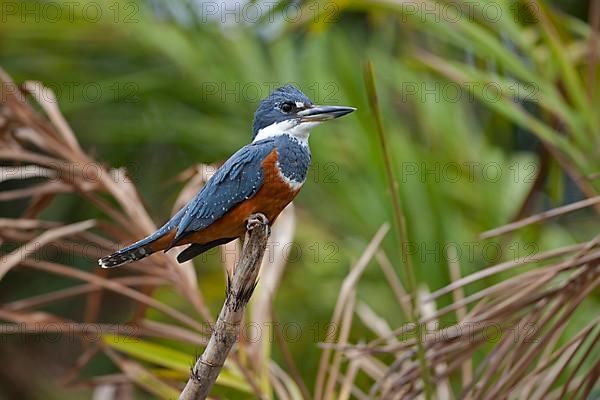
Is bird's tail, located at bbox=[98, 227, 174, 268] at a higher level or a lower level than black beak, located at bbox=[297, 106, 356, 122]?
lower

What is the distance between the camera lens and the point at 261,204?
6.07 ft

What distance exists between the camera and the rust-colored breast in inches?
72.3

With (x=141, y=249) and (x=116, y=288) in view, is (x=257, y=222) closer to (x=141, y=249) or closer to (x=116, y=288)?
(x=141, y=249)

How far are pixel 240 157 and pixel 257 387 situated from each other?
0.51 m

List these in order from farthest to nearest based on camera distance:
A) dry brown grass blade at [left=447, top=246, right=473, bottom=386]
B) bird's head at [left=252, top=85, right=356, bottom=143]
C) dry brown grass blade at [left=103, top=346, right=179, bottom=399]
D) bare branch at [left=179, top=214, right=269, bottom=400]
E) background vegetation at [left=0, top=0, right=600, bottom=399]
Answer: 1. background vegetation at [left=0, top=0, right=600, bottom=399]
2. dry brown grass blade at [left=103, top=346, right=179, bottom=399]
3. dry brown grass blade at [left=447, top=246, right=473, bottom=386]
4. bird's head at [left=252, top=85, right=356, bottom=143]
5. bare branch at [left=179, top=214, right=269, bottom=400]

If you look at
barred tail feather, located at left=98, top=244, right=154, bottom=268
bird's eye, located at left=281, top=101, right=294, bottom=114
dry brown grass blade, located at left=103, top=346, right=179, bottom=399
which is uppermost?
bird's eye, located at left=281, top=101, right=294, bottom=114

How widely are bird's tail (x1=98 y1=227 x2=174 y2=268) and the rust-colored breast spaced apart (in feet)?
0.18

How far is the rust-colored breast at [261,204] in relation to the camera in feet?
6.03

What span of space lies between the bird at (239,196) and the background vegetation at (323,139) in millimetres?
250

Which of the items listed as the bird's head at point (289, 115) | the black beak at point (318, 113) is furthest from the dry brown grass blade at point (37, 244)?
the black beak at point (318, 113)

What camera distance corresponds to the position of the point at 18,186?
13.2 feet

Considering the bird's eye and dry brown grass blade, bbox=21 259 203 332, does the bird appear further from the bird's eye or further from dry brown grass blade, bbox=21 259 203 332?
dry brown grass blade, bbox=21 259 203 332

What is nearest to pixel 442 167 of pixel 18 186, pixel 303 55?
pixel 303 55

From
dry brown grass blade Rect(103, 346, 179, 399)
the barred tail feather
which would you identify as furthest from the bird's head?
dry brown grass blade Rect(103, 346, 179, 399)
